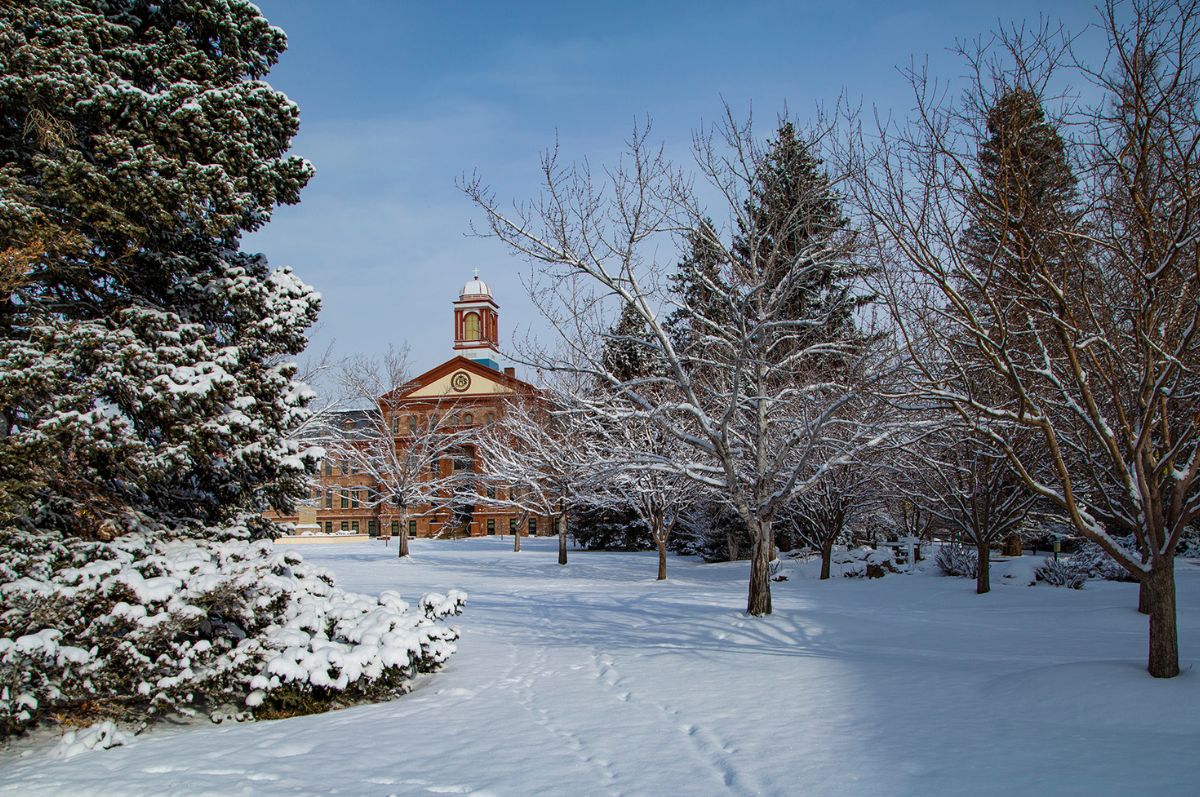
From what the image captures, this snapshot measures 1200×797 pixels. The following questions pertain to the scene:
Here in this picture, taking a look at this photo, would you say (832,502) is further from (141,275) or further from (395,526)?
(395,526)

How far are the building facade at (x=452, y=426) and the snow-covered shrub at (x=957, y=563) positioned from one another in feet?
97.0

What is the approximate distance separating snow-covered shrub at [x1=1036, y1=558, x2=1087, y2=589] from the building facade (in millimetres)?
32137

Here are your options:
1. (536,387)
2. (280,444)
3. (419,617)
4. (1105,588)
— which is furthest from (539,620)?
(536,387)

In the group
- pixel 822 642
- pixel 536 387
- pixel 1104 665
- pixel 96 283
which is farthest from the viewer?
pixel 536 387

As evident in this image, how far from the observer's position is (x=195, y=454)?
25.8 feet

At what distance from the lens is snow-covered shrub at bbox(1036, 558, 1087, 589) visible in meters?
15.4

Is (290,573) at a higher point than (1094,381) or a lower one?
lower

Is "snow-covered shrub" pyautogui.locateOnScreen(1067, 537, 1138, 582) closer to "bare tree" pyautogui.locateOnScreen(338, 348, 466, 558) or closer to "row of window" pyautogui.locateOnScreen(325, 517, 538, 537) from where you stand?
"bare tree" pyautogui.locateOnScreen(338, 348, 466, 558)

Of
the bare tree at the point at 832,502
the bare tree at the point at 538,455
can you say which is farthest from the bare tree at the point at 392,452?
the bare tree at the point at 832,502

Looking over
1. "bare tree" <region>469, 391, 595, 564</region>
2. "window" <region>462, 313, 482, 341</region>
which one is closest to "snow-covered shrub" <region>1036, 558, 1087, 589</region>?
"bare tree" <region>469, 391, 595, 564</region>

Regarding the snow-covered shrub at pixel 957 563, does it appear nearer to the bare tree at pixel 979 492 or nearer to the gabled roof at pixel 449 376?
the bare tree at pixel 979 492

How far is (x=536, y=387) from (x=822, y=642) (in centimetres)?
1996

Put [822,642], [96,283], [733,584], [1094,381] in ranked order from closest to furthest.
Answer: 1. [96,283]
2. [822,642]
3. [1094,381]
4. [733,584]

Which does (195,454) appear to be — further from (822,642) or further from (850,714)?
(822,642)
